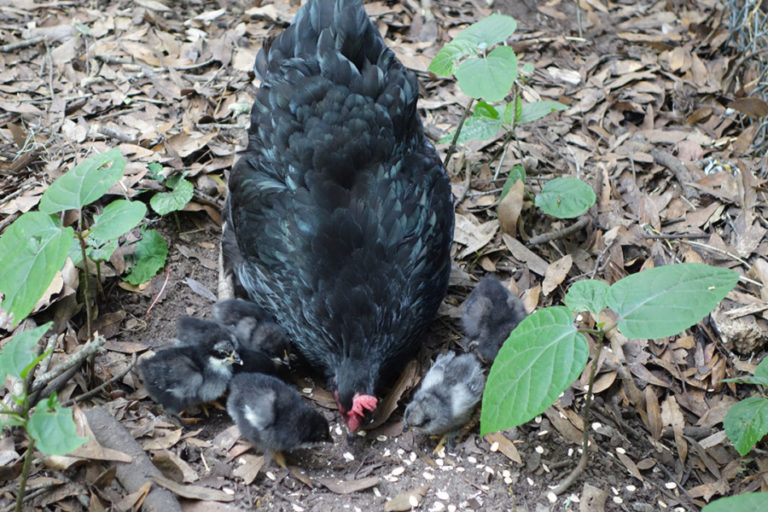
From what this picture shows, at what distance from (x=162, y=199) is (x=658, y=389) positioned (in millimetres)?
3043

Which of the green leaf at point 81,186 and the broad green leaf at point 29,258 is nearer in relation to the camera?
the broad green leaf at point 29,258

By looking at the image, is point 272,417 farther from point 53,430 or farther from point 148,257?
point 148,257

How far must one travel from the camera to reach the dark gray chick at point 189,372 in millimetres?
3465

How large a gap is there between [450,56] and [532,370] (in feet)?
7.25

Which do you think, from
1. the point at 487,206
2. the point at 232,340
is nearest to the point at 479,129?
the point at 487,206

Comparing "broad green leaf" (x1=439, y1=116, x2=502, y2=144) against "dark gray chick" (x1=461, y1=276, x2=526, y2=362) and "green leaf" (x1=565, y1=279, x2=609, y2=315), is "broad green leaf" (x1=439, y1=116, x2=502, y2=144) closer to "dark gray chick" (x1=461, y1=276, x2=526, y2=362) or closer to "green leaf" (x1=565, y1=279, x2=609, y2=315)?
"dark gray chick" (x1=461, y1=276, x2=526, y2=362)

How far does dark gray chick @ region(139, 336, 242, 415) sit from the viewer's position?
3465 mm

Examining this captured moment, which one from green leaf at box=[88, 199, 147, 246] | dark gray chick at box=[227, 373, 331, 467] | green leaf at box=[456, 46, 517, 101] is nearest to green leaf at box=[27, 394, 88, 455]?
green leaf at box=[88, 199, 147, 246]

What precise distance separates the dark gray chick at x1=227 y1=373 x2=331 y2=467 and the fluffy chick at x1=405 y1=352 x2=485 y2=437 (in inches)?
18.6

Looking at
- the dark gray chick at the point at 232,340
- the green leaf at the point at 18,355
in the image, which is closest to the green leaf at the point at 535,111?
the dark gray chick at the point at 232,340

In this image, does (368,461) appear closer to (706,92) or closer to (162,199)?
(162,199)

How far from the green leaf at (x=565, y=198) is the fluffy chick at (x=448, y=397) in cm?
115

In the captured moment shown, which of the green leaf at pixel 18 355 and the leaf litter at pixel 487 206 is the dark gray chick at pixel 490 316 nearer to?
the leaf litter at pixel 487 206

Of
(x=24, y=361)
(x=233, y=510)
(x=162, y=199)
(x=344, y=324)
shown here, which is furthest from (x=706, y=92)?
(x=24, y=361)
